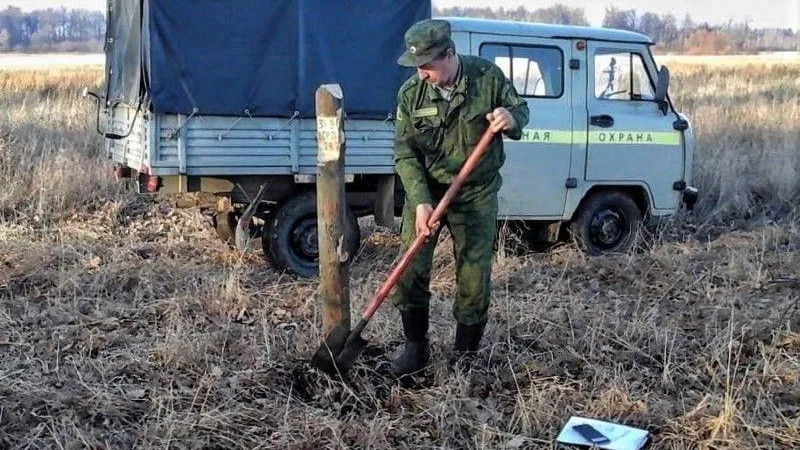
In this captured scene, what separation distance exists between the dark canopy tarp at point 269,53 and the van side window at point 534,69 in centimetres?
79

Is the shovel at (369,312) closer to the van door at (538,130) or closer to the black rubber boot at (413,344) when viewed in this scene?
the black rubber boot at (413,344)

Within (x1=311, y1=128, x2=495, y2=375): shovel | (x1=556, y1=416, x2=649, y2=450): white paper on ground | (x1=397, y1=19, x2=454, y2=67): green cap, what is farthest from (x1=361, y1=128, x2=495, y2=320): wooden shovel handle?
(x1=556, y1=416, x2=649, y2=450): white paper on ground

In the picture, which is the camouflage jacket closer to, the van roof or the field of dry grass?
the field of dry grass

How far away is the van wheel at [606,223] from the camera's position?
25.3 ft

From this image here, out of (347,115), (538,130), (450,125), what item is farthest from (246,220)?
(450,125)

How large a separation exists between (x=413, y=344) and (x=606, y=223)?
3723 millimetres

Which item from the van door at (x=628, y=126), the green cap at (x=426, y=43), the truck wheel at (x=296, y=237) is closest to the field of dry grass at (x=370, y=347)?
the truck wheel at (x=296, y=237)

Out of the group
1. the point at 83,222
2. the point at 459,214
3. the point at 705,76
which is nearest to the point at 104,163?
the point at 83,222

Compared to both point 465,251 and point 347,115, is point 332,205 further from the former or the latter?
point 347,115

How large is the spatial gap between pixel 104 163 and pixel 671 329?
707 centimetres

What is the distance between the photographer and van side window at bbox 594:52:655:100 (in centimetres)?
754

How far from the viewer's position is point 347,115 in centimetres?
690

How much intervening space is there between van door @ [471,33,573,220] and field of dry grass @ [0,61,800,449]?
562 millimetres

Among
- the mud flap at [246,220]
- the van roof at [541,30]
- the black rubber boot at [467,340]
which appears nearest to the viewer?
the black rubber boot at [467,340]
